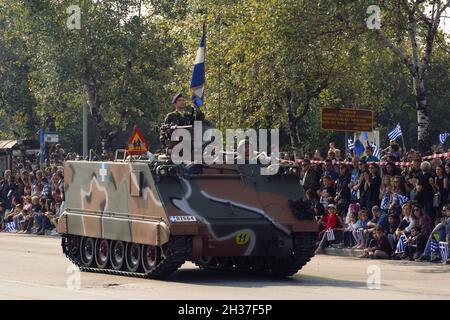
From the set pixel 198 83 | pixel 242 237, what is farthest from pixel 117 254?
pixel 198 83

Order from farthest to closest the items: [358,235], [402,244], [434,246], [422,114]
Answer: [422,114] < [358,235] < [402,244] < [434,246]

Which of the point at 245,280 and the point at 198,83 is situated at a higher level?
the point at 198,83

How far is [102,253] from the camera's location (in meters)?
21.6

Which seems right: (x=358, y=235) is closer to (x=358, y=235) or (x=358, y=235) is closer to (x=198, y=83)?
(x=358, y=235)

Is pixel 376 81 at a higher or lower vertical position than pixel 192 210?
higher

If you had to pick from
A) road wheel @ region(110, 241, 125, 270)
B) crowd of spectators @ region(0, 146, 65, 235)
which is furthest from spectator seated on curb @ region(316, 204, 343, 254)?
crowd of spectators @ region(0, 146, 65, 235)

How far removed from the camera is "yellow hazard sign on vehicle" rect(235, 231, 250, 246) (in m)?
19.3

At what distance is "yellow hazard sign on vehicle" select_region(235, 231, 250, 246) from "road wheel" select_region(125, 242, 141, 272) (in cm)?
189

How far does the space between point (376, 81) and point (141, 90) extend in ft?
57.4

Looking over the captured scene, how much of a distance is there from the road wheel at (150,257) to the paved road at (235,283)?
1.18 feet

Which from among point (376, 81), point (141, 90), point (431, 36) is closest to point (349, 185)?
point (431, 36)

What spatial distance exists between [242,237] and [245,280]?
76 cm
